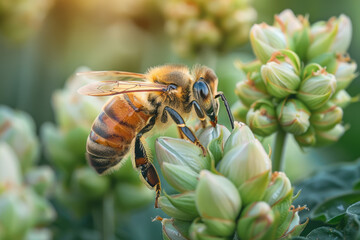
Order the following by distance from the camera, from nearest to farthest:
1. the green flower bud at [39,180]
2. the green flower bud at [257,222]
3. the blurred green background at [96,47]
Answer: the green flower bud at [257,222] < the green flower bud at [39,180] < the blurred green background at [96,47]

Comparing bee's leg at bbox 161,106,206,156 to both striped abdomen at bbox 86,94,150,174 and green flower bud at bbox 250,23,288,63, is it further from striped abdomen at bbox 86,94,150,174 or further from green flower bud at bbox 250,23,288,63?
green flower bud at bbox 250,23,288,63

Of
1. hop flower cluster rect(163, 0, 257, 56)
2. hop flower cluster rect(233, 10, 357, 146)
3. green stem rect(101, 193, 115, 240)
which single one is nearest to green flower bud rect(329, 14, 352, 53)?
hop flower cluster rect(233, 10, 357, 146)

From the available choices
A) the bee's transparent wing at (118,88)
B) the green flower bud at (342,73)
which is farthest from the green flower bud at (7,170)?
the green flower bud at (342,73)

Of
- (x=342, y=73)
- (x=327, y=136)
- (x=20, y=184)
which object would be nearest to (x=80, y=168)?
(x=20, y=184)

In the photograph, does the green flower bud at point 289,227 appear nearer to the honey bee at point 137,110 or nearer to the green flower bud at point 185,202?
the green flower bud at point 185,202

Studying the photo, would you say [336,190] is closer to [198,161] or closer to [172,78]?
[172,78]

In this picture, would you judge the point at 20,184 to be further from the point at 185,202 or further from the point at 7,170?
the point at 185,202
